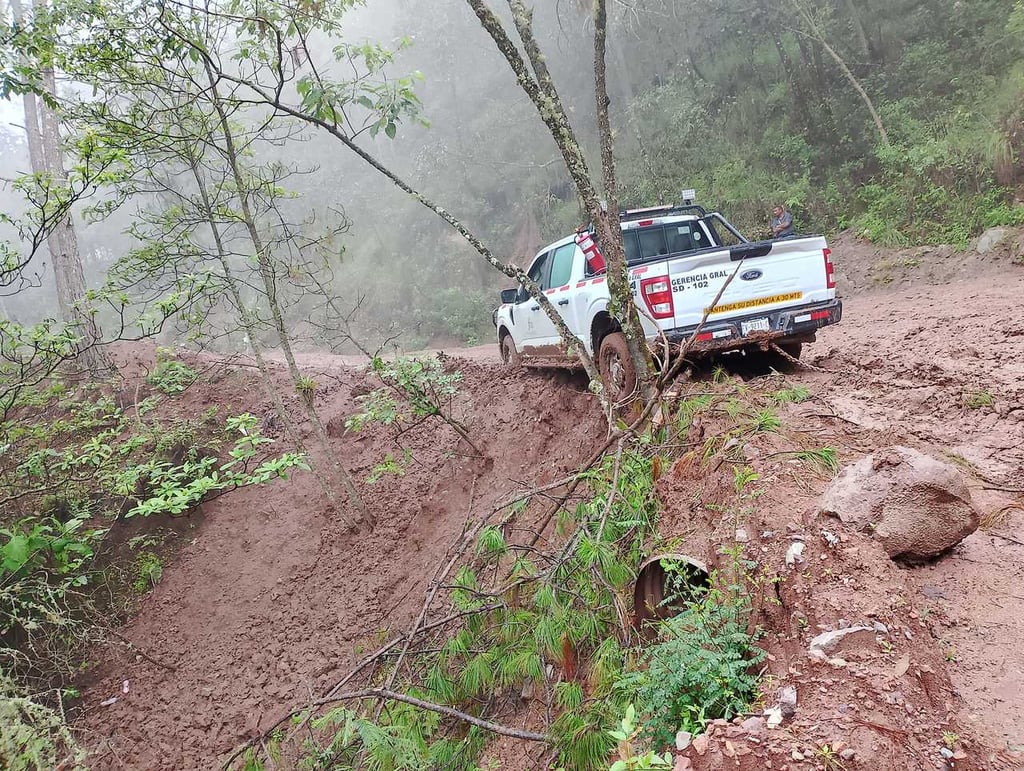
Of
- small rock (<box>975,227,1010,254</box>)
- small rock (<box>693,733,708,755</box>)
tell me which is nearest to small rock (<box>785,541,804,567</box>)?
small rock (<box>693,733,708,755</box>)

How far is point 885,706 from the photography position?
6.08 feet

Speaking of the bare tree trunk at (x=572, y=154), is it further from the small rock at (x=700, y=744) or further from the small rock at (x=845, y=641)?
the small rock at (x=700, y=744)

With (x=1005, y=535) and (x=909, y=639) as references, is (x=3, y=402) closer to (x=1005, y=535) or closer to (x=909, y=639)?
(x=909, y=639)

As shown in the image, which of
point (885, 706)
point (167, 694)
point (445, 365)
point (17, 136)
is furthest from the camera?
point (17, 136)

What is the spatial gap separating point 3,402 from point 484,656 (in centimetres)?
389

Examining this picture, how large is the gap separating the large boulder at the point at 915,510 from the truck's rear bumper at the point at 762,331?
Answer: 9.64 feet

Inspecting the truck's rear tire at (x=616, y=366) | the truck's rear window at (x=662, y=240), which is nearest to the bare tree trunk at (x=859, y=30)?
the truck's rear window at (x=662, y=240)

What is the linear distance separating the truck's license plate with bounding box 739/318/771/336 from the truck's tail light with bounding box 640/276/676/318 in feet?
2.29

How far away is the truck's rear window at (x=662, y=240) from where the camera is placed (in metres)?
6.94

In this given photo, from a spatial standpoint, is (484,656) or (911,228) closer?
(484,656)

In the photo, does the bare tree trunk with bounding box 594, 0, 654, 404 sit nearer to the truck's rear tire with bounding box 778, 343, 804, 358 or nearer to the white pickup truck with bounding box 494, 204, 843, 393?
the white pickup truck with bounding box 494, 204, 843, 393

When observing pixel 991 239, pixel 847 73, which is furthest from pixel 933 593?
pixel 847 73

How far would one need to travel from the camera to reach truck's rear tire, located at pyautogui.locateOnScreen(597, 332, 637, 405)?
5.71 metres

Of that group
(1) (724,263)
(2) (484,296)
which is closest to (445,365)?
(1) (724,263)
